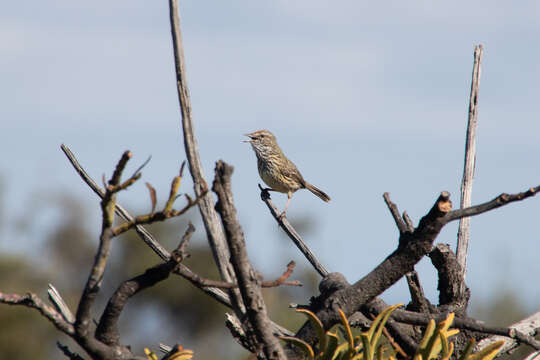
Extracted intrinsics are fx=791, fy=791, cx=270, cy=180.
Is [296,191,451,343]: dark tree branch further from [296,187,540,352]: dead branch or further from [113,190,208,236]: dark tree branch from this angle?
[113,190,208,236]: dark tree branch

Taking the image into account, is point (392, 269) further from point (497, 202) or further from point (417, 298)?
point (417, 298)

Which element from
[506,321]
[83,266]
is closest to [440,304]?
[506,321]

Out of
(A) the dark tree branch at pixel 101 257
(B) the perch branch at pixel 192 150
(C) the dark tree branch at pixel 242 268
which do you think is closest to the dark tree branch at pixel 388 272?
(C) the dark tree branch at pixel 242 268

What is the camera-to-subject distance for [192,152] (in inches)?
86.0

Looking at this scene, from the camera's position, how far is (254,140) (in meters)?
10.8

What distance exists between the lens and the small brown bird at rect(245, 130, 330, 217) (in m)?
10.7

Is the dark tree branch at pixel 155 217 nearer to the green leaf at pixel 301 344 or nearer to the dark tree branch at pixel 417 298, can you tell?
the green leaf at pixel 301 344

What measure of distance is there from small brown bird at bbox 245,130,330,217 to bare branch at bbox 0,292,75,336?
8.41 m

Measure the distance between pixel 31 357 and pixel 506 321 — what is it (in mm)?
22236

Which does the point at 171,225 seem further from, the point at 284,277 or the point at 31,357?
the point at 284,277

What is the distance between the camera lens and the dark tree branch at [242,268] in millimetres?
2076

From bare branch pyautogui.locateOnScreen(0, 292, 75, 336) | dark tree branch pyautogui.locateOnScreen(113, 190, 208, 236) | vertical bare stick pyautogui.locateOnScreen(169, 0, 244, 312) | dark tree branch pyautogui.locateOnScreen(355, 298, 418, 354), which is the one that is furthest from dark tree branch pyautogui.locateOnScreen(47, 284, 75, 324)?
dark tree branch pyautogui.locateOnScreen(355, 298, 418, 354)

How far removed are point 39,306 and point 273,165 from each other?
8645mm

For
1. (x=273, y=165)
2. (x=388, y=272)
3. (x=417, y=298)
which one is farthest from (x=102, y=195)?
(x=273, y=165)
